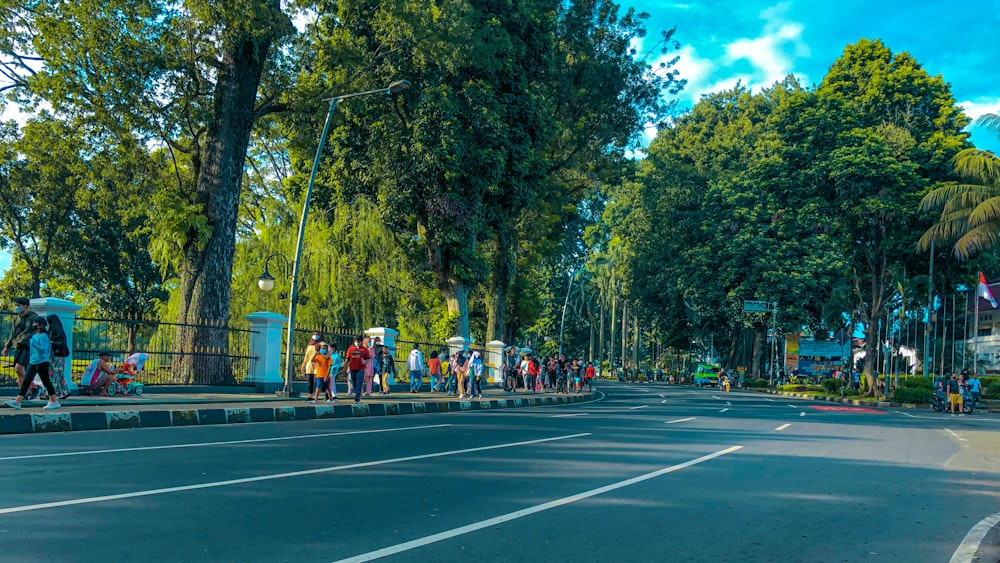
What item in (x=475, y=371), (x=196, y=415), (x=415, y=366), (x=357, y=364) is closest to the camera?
(x=196, y=415)

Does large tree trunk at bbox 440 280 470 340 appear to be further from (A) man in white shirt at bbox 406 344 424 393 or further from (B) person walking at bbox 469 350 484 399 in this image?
(B) person walking at bbox 469 350 484 399

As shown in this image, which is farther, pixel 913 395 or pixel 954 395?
pixel 913 395

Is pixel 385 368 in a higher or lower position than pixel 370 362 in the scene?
A: lower

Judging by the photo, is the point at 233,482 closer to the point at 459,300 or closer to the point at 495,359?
the point at 459,300

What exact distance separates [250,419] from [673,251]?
43.3 meters

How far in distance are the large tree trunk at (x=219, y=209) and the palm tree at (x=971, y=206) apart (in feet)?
90.2

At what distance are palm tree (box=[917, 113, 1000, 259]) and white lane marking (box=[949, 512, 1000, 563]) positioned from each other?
29.1 meters

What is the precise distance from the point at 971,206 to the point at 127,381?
106ft

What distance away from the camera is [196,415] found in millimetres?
14789

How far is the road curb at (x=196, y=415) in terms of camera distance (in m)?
12.3

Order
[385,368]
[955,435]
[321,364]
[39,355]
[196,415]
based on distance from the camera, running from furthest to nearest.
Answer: [385,368], [321,364], [955,435], [196,415], [39,355]

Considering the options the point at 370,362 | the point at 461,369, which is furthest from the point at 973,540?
the point at 461,369

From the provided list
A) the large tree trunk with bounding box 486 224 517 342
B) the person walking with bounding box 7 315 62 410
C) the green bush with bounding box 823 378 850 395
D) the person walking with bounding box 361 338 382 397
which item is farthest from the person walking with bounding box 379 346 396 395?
the green bush with bounding box 823 378 850 395

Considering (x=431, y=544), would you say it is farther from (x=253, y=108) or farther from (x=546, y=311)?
(x=546, y=311)
